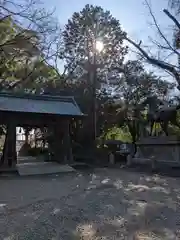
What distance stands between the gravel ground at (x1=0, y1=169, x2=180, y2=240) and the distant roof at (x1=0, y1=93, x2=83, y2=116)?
218 inches

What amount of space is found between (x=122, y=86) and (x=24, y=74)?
802cm

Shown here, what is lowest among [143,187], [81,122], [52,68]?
[143,187]

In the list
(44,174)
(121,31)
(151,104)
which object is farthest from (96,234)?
(121,31)


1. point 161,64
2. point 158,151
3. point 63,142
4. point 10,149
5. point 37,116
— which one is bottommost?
point 158,151

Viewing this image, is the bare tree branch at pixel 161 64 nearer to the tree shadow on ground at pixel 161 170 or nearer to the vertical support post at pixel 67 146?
the tree shadow on ground at pixel 161 170

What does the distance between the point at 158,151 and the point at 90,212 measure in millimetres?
10391

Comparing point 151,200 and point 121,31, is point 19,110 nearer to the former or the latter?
point 151,200

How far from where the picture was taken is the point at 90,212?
5832 mm

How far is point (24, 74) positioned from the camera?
20953 millimetres

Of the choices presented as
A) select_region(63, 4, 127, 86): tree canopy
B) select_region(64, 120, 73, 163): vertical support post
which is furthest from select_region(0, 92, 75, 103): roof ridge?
select_region(63, 4, 127, 86): tree canopy

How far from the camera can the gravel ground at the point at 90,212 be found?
14.7 feet

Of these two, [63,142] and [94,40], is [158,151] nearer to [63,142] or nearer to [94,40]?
[63,142]

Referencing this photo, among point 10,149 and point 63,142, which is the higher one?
point 63,142

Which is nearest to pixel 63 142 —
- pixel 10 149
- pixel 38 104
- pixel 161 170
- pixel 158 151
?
pixel 38 104
